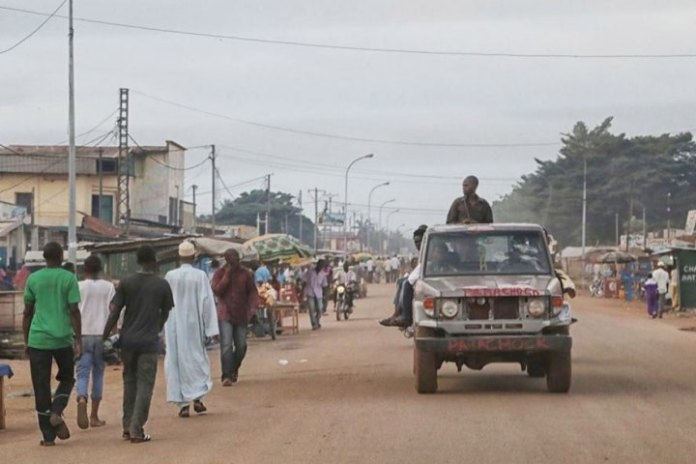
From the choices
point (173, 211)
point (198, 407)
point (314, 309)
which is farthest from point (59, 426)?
point (173, 211)

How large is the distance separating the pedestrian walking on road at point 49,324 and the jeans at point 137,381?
0.58 m

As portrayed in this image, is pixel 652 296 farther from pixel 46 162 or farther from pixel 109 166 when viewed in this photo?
pixel 46 162

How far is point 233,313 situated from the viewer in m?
17.8

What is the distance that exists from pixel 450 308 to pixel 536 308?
1040 mm

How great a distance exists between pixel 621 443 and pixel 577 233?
9477 cm

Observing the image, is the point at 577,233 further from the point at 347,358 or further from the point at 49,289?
the point at 49,289

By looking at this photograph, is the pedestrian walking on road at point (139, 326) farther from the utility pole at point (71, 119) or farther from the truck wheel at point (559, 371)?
the utility pole at point (71, 119)

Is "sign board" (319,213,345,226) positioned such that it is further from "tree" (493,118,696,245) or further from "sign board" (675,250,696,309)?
"sign board" (675,250,696,309)

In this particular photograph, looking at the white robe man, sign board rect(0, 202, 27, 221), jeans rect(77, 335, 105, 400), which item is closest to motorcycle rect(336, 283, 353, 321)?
Answer: sign board rect(0, 202, 27, 221)

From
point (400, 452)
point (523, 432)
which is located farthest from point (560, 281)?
point (400, 452)

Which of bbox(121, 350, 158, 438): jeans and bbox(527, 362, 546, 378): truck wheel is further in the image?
bbox(527, 362, 546, 378): truck wheel

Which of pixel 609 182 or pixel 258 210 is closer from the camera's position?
pixel 609 182

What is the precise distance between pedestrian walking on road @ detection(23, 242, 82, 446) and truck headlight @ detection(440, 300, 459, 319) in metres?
5.08

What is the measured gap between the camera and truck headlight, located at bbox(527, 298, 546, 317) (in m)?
15.4
